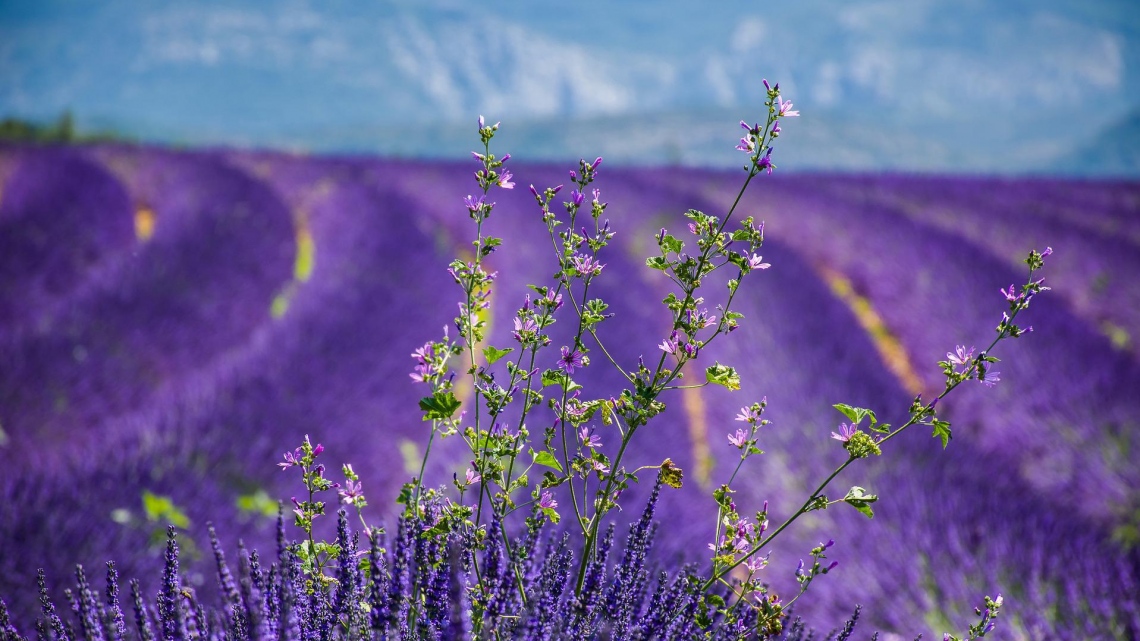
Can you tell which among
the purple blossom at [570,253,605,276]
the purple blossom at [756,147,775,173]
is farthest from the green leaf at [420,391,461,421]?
the purple blossom at [756,147,775,173]

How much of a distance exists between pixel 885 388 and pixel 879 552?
5.53 ft

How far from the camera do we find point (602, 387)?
357 centimetres

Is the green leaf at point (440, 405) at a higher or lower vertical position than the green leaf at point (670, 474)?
higher

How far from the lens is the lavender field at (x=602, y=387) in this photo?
6.57 feet

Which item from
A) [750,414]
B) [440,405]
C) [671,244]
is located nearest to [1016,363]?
[750,414]

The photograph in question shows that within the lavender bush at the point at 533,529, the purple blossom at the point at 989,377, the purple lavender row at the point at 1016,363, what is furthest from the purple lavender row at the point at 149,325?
the purple lavender row at the point at 1016,363

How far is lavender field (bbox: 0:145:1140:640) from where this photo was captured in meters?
2.00

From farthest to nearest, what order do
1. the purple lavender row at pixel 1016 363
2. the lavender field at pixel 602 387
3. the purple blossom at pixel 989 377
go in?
the purple lavender row at pixel 1016 363 < the lavender field at pixel 602 387 < the purple blossom at pixel 989 377

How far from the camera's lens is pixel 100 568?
1673 mm

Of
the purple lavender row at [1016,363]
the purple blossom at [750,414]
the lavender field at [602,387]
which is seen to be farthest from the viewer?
the purple lavender row at [1016,363]

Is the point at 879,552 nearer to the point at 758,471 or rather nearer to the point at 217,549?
the point at 758,471

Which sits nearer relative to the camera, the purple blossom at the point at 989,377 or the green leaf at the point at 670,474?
the purple blossom at the point at 989,377

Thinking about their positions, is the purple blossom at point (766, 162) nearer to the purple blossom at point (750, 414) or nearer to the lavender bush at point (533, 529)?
the lavender bush at point (533, 529)

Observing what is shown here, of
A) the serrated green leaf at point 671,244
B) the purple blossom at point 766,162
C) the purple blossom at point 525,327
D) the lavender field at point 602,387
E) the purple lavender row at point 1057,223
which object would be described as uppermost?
the purple lavender row at point 1057,223
